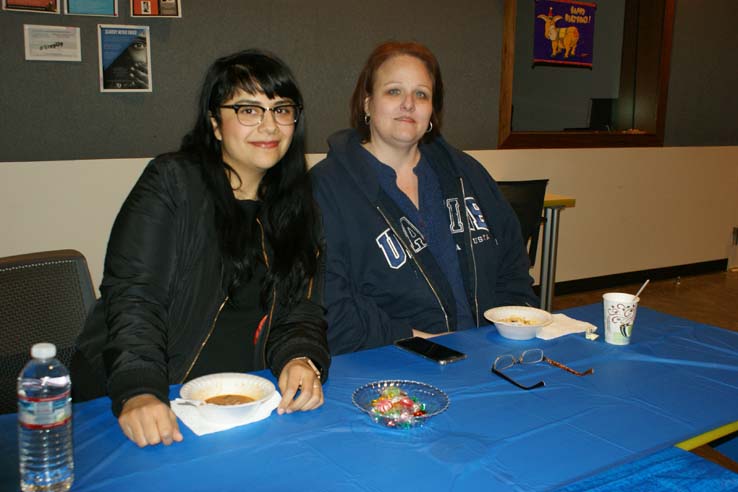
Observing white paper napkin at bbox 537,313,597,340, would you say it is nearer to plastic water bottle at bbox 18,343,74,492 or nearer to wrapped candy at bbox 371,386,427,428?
wrapped candy at bbox 371,386,427,428

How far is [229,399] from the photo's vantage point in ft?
4.01

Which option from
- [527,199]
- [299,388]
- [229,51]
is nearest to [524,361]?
[299,388]

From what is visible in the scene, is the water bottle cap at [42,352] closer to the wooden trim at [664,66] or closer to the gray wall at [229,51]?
the gray wall at [229,51]

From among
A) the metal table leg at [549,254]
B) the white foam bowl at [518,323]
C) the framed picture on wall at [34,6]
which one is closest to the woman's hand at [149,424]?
the white foam bowl at [518,323]

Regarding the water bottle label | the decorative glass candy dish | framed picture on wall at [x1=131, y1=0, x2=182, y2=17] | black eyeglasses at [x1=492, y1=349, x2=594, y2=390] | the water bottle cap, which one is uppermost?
framed picture on wall at [x1=131, y1=0, x2=182, y2=17]

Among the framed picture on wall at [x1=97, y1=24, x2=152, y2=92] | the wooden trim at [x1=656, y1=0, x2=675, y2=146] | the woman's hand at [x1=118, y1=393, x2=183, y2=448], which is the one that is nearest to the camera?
the woman's hand at [x1=118, y1=393, x2=183, y2=448]

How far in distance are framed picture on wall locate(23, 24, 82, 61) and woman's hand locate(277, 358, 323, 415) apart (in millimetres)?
2402

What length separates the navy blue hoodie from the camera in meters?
1.98

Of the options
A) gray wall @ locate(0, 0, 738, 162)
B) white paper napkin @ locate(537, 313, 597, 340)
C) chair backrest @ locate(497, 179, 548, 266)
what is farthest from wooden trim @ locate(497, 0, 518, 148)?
→ white paper napkin @ locate(537, 313, 597, 340)

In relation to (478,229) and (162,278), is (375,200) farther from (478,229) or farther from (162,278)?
(162,278)

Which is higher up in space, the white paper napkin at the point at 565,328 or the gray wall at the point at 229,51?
the gray wall at the point at 229,51

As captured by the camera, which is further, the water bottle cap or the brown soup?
the brown soup

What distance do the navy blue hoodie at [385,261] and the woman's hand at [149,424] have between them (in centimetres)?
84

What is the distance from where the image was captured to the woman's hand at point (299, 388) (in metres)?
1.22
